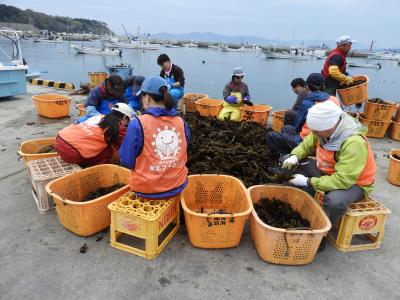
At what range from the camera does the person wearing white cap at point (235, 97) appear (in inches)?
224

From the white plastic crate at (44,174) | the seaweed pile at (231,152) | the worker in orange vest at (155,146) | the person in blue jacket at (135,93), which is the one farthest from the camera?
the person in blue jacket at (135,93)

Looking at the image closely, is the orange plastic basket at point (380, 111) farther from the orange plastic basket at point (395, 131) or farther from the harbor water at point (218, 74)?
the harbor water at point (218, 74)

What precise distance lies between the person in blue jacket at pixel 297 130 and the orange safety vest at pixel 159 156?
1.92 metres

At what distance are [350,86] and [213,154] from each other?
3.11m

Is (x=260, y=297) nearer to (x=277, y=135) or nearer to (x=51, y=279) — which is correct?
(x=51, y=279)

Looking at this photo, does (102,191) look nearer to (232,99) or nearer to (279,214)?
(279,214)

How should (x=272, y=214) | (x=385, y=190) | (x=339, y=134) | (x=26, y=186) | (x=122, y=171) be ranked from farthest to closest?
(x=385, y=190)
(x=26, y=186)
(x=122, y=171)
(x=272, y=214)
(x=339, y=134)

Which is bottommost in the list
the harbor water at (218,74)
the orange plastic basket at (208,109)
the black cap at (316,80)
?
the harbor water at (218,74)

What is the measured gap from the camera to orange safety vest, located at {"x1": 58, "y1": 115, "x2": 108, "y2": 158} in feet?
10.1

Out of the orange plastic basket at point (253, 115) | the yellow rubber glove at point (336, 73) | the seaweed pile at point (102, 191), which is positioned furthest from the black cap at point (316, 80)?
the seaweed pile at point (102, 191)

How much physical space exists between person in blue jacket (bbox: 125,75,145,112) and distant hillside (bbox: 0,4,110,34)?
89954 mm

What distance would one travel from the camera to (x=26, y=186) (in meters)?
3.49

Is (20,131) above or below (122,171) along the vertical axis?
below

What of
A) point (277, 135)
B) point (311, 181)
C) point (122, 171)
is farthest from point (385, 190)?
point (122, 171)
